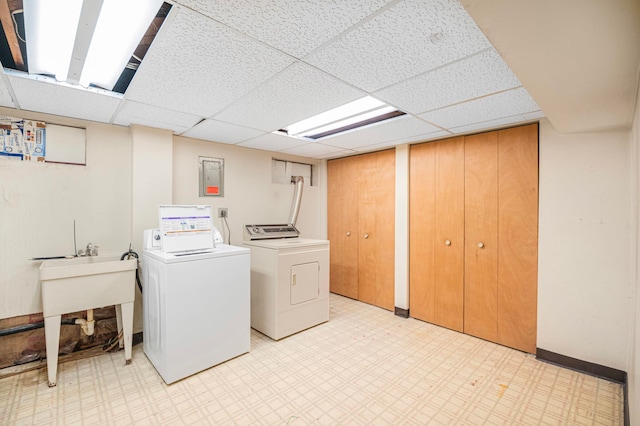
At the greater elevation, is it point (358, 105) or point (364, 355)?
point (358, 105)

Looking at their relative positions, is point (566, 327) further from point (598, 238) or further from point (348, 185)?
point (348, 185)

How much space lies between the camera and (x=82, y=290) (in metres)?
2.20

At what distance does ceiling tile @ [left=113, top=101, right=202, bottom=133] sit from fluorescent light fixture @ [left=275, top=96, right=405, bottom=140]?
3.09 feet

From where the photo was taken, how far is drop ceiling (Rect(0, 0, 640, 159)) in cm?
111

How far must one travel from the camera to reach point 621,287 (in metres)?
2.16

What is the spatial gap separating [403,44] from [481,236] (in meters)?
2.29

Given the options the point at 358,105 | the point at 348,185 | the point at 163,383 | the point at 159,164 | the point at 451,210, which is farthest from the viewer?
the point at 348,185

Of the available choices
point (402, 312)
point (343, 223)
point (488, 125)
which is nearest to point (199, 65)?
point (488, 125)

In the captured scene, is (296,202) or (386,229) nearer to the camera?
(386,229)

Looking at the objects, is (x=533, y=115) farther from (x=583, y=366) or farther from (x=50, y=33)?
(x=50, y=33)

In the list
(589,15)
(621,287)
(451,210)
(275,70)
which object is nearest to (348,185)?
(451,210)

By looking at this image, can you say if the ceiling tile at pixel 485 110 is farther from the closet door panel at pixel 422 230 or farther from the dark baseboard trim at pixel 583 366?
the dark baseboard trim at pixel 583 366

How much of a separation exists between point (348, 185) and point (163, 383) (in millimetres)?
3164

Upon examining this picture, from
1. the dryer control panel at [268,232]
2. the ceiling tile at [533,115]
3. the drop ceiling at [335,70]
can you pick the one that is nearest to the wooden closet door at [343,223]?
the dryer control panel at [268,232]
